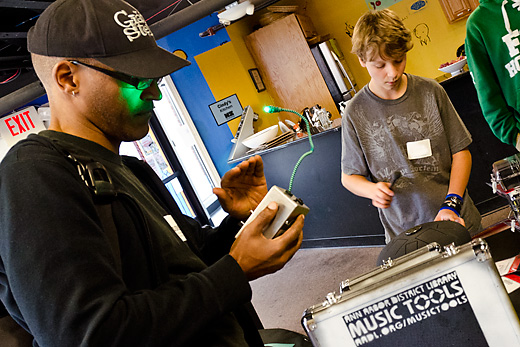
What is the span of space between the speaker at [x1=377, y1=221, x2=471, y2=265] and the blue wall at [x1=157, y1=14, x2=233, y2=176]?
5108mm

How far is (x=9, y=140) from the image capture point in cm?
482

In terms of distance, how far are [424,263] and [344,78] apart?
19.3 ft

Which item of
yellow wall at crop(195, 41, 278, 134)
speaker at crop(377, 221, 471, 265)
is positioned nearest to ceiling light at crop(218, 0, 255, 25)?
yellow wall at crop(195, 41, 278, 134)

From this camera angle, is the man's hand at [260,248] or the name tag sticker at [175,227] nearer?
the man's hand at [260,248]

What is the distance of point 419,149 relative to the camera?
1877mm

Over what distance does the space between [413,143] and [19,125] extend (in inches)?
179

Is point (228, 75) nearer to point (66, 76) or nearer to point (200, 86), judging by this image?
point (200, 86)

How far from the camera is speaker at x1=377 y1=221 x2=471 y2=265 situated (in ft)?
3.89

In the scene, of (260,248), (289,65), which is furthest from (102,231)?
(289,65)

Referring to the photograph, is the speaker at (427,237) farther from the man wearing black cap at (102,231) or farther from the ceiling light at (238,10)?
the ceiling light at (238,10)

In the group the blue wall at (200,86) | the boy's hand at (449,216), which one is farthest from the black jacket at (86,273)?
the blue wall at (200,86)

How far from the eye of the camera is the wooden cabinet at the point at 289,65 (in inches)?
247

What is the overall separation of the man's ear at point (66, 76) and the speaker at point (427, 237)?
0.93 m

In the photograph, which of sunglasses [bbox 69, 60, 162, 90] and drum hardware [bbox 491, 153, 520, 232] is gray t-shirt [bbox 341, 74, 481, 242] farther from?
sunglasses [bbox 69, 60, 162, 90]
